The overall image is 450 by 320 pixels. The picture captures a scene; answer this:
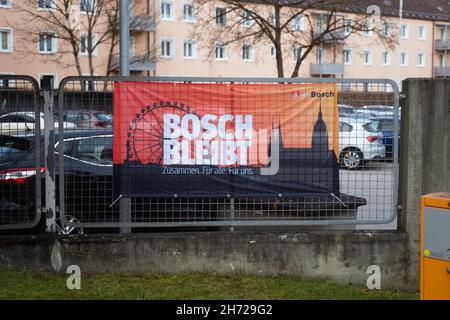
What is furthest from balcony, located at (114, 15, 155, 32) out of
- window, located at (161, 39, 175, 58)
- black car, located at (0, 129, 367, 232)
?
black car, located at (0, 129, 367, 232)

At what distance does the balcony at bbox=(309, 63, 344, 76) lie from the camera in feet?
210

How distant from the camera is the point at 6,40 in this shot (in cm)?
5028

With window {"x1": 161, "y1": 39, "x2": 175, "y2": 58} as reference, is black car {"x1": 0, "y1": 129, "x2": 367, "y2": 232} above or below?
below

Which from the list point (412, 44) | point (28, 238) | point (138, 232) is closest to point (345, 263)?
point (138, 232)

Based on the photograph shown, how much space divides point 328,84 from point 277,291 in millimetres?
2308

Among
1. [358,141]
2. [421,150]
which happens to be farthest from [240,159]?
[421,150]

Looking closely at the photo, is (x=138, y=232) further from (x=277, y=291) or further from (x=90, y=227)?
(x=277, y=291)

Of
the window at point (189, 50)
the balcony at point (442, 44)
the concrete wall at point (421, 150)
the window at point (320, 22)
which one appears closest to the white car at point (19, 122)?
the concrete wall at point (421, 150)

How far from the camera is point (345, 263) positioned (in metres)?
7.29

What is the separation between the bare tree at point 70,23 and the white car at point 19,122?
33.2 meters

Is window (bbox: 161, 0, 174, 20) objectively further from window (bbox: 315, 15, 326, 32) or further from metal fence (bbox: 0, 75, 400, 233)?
metal fence (bbox: 0, 75, 400, 233)

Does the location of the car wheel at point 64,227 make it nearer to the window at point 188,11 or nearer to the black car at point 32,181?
the black car at point 32,181

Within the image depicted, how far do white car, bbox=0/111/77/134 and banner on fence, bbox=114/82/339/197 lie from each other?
2.54 feet

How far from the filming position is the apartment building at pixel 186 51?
4862 centimetres
